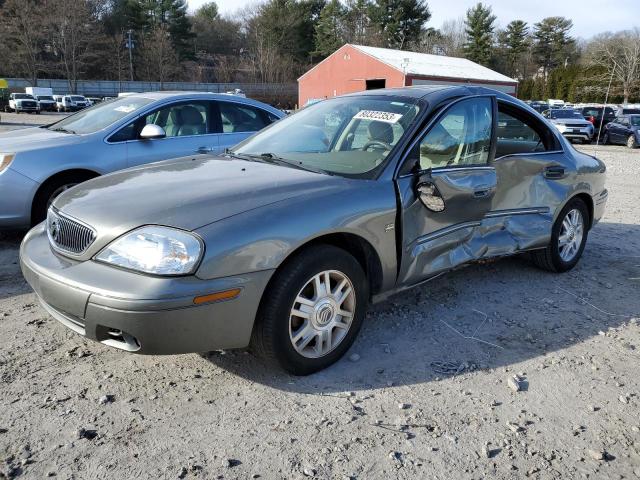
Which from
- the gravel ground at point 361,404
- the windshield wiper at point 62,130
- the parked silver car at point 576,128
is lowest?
the gravel ground at point 361,404

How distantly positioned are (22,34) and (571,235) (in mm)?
66624

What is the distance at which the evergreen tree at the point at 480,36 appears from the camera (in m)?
73.1

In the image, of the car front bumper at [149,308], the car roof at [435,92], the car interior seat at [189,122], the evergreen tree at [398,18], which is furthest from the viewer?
the evergreen tree at [398,18]

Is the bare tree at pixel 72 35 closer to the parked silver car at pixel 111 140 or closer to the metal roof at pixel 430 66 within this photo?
the metal roof at pixel 430 66

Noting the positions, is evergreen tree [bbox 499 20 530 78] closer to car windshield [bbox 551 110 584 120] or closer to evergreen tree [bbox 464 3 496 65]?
evergreen tree [bbox 464 3 496 65]

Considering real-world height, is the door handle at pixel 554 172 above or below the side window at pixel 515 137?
below

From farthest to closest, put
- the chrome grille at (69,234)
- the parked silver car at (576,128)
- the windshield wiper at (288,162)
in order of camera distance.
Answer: the parked silver car at (576,128)
the windshield wiper at (288,162)
the chrome grille at (69,234)

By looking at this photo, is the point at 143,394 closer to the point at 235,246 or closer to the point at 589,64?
the point at 235,246

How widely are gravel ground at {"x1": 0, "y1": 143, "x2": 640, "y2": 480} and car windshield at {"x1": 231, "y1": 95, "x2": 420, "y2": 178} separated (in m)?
1.17

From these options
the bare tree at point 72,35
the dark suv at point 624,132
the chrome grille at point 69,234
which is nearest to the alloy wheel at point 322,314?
the chrome grille at point 69,234

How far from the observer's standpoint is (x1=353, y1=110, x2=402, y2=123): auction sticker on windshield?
359cm

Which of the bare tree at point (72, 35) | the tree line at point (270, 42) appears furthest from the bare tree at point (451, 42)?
the bare tree at point (72, 35)

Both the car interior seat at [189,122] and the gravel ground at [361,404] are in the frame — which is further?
the car interior seat at [189,122]

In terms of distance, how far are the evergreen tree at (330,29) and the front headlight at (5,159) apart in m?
69.2
